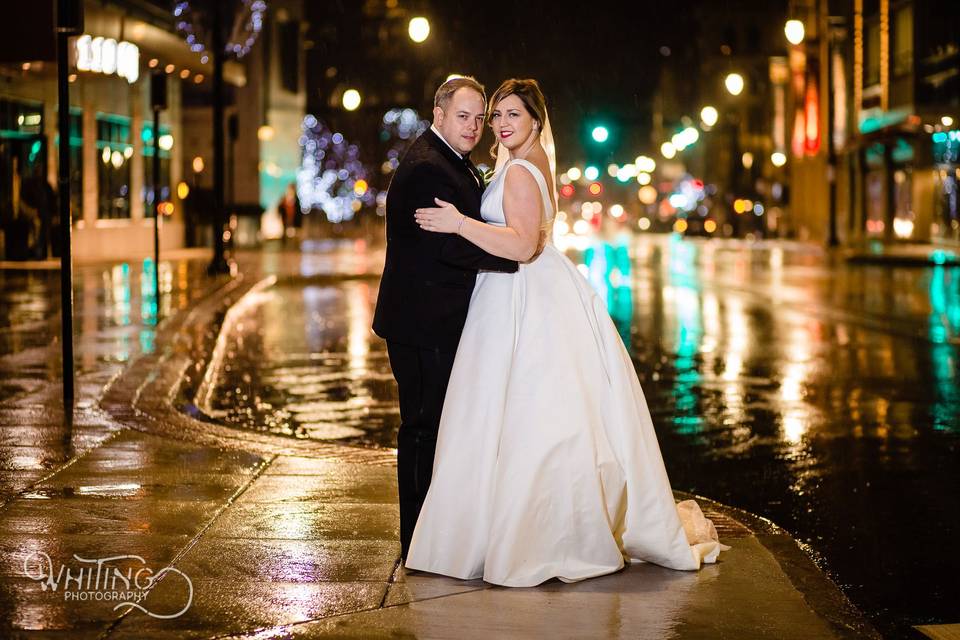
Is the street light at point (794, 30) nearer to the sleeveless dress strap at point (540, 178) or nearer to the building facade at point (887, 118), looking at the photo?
the building facade at point (887, 118)

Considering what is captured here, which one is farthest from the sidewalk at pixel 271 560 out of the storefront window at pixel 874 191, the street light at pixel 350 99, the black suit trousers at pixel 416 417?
the storefront window at pixel 874 191

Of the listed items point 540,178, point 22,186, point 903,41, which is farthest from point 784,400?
point 903,41

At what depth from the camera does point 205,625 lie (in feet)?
15.6

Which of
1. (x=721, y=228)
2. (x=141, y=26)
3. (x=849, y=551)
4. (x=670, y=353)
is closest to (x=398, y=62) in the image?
(x=721, y=228)

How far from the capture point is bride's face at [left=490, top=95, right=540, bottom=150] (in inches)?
224

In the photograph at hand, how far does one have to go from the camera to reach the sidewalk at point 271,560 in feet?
15.9

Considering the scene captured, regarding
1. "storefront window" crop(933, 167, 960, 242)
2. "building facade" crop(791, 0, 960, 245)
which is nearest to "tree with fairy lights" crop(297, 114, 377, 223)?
"building facade" crop(791, 0, 960, 245)

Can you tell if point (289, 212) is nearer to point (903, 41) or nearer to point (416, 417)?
point (903, 41)

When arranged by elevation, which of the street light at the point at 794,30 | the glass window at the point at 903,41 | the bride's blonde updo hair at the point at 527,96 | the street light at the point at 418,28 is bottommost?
the bride's blonde updo hair at the point at 527,96

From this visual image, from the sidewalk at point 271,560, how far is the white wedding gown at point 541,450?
119 mm

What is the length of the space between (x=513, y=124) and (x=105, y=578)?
7.82ft

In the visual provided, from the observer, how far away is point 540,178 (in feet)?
18.6

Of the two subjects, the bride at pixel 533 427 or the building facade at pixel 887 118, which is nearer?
the bride at pixel 533 427

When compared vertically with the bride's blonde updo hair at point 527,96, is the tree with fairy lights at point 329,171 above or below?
above
